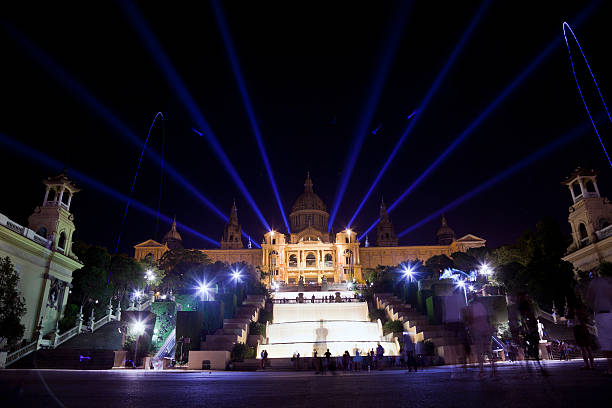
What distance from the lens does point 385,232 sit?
386 ft

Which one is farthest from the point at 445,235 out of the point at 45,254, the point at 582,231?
the point at 45,254

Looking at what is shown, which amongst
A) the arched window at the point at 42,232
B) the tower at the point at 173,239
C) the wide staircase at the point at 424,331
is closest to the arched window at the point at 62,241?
the arched window at the point at 42,232

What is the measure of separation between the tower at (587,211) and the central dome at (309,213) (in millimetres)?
70267

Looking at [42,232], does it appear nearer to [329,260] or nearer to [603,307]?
[603,307]

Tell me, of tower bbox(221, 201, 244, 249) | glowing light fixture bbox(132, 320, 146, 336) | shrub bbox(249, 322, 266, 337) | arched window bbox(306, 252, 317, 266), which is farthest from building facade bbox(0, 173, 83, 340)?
tower bbox(221, 201, 244, 249)

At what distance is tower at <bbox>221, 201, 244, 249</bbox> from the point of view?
11322 cm

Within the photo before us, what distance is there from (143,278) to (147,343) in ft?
81.0

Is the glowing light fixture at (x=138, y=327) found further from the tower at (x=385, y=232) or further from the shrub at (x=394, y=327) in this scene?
the tower at (x=385, y=232)

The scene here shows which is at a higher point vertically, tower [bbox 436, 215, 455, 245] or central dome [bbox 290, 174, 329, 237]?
central dome [bbox 290, 174, 329, 237]

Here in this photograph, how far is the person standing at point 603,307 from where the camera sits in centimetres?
731

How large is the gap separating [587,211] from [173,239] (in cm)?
9805

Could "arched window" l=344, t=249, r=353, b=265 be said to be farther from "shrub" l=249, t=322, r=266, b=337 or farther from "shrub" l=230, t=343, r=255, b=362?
"shrub" l=230, t=343, r=255, b=362

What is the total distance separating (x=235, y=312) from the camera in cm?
3356

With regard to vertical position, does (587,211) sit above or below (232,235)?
below
